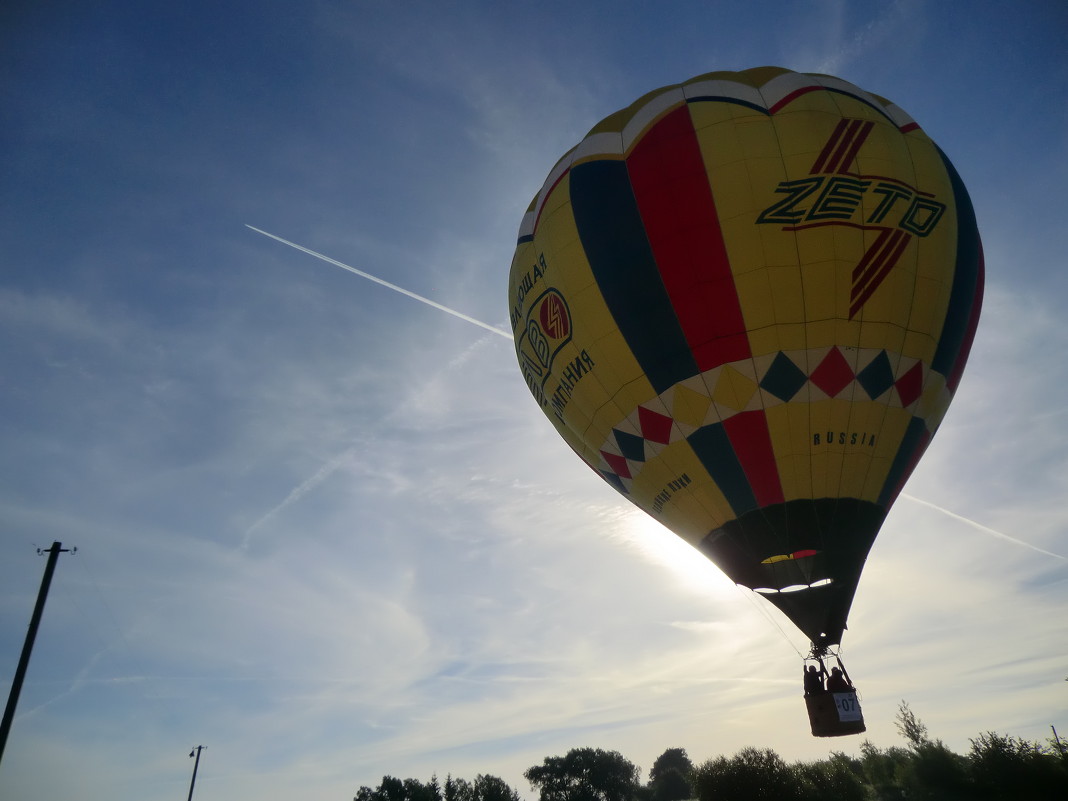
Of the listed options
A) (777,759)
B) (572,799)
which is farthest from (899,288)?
(572,799)

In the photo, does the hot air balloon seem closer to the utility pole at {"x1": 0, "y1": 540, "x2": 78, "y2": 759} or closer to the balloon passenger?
the balloon passenger

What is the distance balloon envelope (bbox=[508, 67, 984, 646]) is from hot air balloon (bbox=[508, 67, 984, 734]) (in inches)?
1.2

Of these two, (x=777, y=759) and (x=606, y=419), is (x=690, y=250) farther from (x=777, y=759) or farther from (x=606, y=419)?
(x=777, y=759)

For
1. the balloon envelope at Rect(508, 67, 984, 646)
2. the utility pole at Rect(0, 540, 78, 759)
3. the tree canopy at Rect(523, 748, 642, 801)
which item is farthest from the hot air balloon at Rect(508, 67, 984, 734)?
the tree canopy at Rect(523, 748, 642, 801)

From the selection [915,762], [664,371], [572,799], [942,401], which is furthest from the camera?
[572,799]

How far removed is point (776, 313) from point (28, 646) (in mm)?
16697

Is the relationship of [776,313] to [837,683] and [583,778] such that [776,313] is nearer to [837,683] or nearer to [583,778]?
[837,683]

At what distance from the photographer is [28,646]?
12.9 meters

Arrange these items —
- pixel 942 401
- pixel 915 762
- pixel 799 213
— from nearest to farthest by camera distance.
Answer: pixel 799 213
pixel 942 401
pixel 915 762

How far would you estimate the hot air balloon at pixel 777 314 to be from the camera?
30.3ft

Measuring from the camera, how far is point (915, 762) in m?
25.1

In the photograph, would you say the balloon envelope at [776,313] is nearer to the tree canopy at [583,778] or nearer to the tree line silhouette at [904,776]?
the tree line silhouette at [904,776]

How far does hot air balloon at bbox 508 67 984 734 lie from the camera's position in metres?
9.23

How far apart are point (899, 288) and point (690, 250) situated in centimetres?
334
